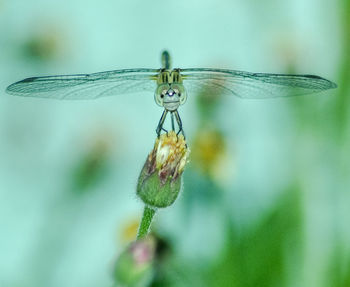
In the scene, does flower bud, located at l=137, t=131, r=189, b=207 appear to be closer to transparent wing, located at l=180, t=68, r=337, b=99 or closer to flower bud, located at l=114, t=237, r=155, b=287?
flower bud, located at l=114, t=237, r=155, b=287

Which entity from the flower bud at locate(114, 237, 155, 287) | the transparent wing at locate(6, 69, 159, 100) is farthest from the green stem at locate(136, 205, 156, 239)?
the transparent wing at locate(6, 69, 159, 100)

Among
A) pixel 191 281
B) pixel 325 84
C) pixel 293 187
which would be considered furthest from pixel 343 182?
pixel 191 281

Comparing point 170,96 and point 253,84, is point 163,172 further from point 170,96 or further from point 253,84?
point 253,84

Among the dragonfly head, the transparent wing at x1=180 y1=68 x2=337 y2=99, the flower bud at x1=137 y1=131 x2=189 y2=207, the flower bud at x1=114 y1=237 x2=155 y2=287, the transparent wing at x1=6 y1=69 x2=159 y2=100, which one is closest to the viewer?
the flower bud at x1=114 y1=237 x2=155 y2=287

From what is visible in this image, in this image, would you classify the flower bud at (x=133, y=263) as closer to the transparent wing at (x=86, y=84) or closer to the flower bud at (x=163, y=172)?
the flower bud at (x=163, y=172)

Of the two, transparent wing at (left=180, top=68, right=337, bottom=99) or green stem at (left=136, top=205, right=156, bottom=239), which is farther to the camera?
transparent wing at (left=180, top=68, right=337, bottom=99)

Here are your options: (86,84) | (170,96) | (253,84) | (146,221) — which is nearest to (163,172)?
(146,221)
